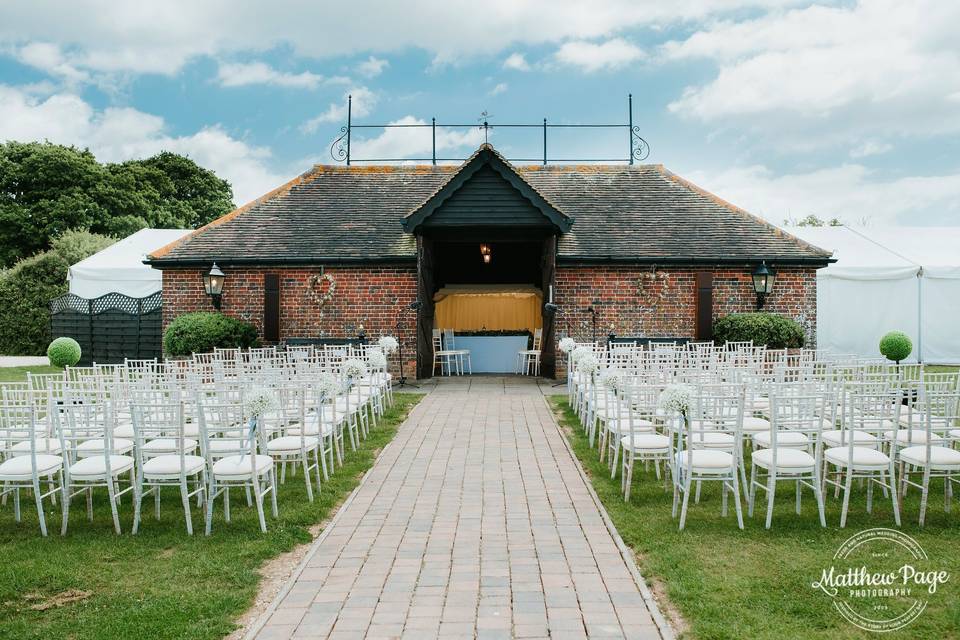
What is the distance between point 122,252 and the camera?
77.2 feet

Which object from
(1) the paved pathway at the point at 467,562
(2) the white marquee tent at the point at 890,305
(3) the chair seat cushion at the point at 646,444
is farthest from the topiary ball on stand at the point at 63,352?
(2) the white marquee tent at the point at 890,305

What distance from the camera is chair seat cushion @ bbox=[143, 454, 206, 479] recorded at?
555 centimetres

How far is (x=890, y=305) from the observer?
19.5 metres

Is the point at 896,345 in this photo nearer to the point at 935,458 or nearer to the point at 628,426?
the point at 935,458

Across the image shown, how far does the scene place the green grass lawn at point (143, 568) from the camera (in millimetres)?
3889

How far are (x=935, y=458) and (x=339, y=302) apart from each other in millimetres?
13127

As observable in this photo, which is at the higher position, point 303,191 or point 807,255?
point 303,191

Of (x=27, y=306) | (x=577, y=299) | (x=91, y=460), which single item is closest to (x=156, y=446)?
(x=91, y=460)

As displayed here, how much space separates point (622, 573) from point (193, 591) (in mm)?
2688

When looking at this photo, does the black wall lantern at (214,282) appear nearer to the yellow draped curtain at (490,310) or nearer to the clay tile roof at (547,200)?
the clay tile roof at (547,200)

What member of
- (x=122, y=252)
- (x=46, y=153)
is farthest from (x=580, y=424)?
(x=46, y=153)

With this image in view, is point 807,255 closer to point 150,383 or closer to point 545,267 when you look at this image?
point 545,267

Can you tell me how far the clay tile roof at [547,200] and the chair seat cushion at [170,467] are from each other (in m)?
10.3

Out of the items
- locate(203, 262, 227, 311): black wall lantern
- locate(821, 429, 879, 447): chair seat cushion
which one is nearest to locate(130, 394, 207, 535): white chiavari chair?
locate(821, 429, 879, 447): chair seat cushion
